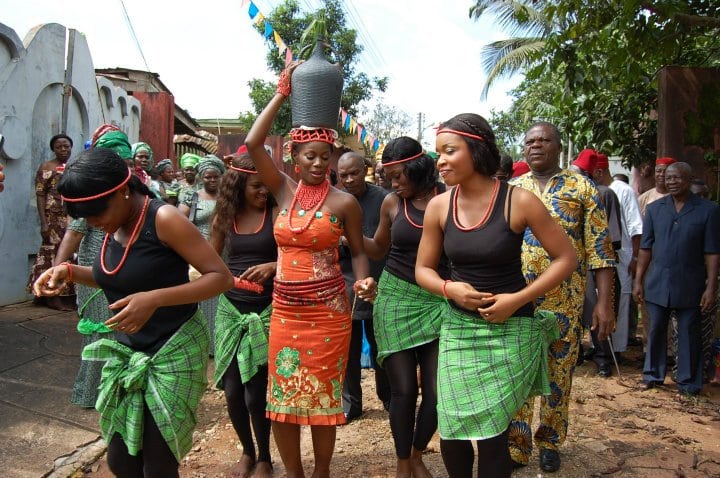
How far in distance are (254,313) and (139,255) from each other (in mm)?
1176

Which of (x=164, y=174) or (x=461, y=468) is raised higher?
(x=164, y=174)

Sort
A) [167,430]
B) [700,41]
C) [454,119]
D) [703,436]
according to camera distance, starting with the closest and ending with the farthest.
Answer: [167,430] → [454,119] → [703,436] → [700,41]

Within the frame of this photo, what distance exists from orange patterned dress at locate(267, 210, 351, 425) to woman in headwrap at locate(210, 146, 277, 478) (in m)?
0.24

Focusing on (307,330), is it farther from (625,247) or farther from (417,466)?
(625,247)

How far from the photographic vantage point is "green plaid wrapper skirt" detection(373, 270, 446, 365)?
3.52 metres

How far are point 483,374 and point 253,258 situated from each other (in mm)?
1613

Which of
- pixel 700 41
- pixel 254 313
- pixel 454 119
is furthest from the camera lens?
pixel 700 41

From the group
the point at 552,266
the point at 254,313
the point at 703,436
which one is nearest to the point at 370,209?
the point at 254,313

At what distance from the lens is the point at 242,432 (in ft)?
12.1

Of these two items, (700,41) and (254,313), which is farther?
(700,41)

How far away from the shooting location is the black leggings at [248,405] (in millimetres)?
3604

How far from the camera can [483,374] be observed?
2.71m

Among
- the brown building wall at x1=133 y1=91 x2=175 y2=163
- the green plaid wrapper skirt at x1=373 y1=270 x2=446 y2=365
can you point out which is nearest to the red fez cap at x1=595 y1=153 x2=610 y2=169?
the green plaid wrapper skirt at x1=373 y1=270 x2=446 y2=365

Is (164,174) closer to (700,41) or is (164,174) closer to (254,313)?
(254,313)
